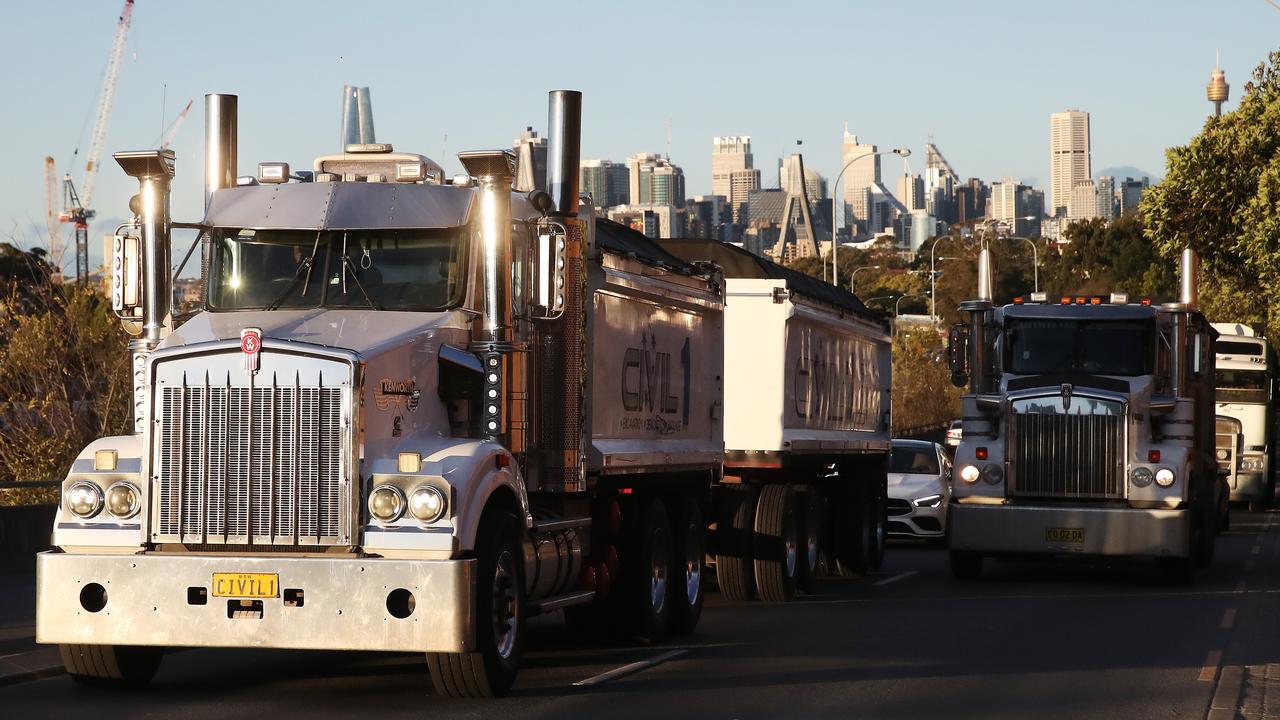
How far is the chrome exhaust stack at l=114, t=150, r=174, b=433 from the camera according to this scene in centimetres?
1264

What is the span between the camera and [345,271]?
12555 mm

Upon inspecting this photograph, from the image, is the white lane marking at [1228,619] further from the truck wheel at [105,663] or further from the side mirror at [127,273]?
the side mirror at [127,273]

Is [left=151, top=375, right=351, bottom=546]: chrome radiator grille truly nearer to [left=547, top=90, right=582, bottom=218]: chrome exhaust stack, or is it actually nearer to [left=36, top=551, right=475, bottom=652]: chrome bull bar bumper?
[left=36, top=551, right=475, bottom=652]: chrome bull bar bumper

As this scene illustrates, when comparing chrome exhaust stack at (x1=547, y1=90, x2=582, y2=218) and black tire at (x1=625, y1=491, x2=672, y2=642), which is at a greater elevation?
chrome exhaust stack at (x1=547, y1=90, x2=582, y2=218)

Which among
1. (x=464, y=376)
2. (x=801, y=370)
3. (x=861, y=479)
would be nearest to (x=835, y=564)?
(x=861, y=479)

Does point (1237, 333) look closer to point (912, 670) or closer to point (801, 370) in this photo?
point (801, 370)

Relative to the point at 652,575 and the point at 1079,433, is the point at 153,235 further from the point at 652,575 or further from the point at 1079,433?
the point at 1079,433

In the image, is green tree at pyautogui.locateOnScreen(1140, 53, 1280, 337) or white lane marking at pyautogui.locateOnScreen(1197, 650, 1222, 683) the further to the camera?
green tree at pyautogui.locateOnScreen(1140, 53, 1280, 337)

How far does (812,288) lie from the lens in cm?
2056

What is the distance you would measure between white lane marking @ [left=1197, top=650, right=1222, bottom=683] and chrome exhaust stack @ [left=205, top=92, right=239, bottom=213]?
7605mm

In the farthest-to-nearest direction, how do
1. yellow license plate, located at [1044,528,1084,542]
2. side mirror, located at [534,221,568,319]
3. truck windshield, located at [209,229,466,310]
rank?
yellow license plate, located at [1044,528,1084,542] < truck windshield, located at [209,229,466,310] < side mirror, located at [534,221,568,319]

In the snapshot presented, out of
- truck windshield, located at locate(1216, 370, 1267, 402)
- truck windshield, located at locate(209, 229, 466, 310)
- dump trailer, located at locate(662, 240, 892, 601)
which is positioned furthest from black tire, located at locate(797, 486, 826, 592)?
truck windshield, located at locate(1216, 370, 1267, 402)

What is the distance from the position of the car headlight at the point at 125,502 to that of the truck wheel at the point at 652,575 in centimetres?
453

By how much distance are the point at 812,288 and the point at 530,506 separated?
7910 mm
